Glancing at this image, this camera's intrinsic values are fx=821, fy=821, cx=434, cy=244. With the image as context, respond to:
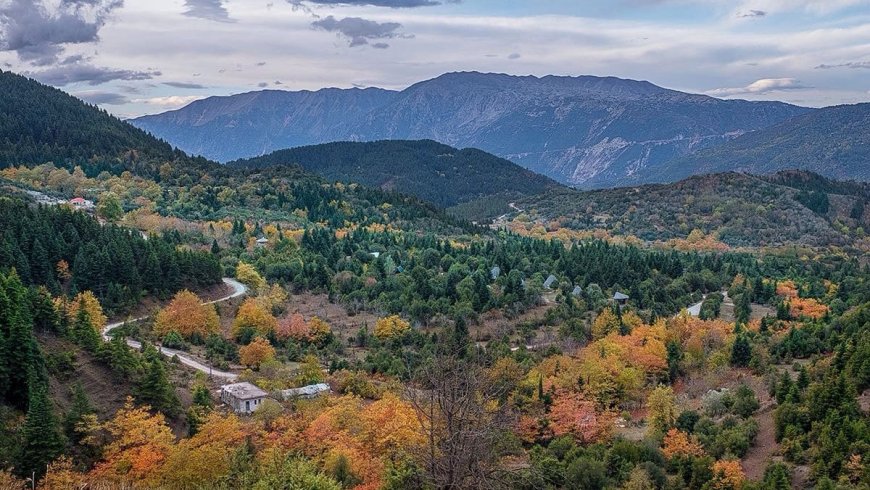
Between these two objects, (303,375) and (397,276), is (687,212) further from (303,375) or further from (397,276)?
(303,375)

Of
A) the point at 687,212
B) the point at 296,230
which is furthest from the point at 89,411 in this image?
the point at 687,212

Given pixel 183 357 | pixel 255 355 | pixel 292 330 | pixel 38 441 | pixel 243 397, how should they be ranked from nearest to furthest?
pixel 38 441 → pixel 243 397 → pixel 183 357 → pixel 255 355 → pixel 292 330

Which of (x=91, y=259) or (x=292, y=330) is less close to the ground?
(x=91, y=259)

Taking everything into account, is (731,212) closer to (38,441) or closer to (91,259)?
(91,259)

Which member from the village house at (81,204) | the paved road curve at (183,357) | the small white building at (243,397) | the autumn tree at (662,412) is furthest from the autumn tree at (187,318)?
the village house at (81,204)

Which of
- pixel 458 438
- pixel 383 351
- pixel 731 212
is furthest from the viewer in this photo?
pixel 731 212

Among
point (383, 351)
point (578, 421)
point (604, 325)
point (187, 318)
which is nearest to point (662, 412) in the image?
point (578, 421)

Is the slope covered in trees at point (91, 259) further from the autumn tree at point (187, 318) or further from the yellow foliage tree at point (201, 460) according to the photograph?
the yellow foliage tree at point (201, 460)

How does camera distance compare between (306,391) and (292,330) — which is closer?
(306,391)
